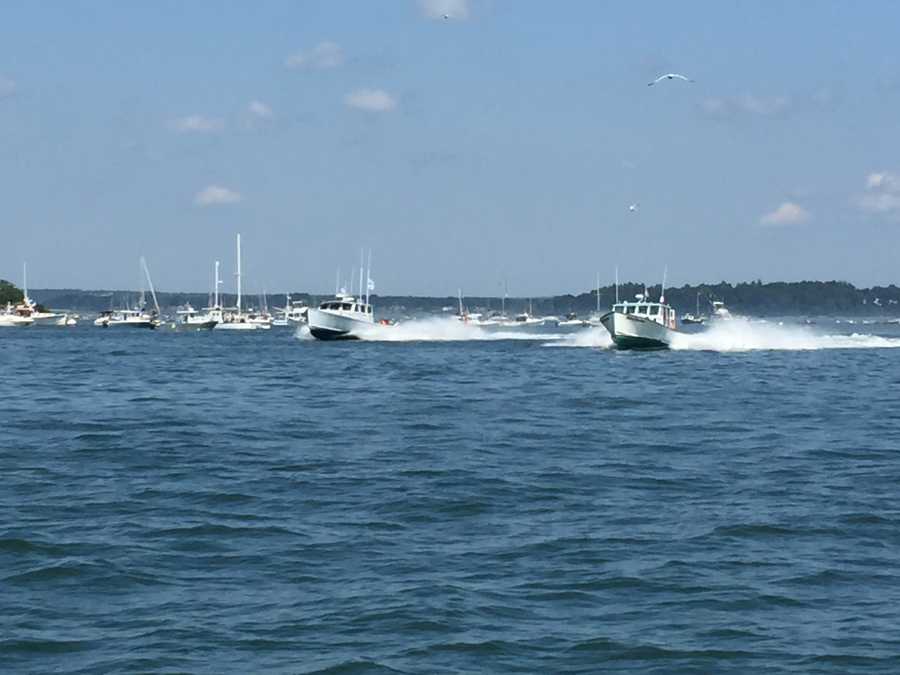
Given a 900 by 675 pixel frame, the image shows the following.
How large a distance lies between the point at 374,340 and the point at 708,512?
89501 mm

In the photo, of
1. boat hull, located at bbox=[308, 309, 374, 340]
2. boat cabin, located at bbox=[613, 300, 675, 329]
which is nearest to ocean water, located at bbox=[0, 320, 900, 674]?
boat cabin, located at bbox=[613, 300, 675, 329]

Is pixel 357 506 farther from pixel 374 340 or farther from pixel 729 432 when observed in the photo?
pixel 374 340

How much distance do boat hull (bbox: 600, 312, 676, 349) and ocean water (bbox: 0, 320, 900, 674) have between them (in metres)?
41.6

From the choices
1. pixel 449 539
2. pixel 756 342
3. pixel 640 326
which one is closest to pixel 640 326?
pixel 640 326

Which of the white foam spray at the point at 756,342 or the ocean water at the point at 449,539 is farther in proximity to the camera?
the white foam spray at the point at 756,342

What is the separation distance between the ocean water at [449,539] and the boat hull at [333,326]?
61.7 metres

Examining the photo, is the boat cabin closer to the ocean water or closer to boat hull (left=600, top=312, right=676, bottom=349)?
boat hull (left=600, top=312, right=676, bottom=349)

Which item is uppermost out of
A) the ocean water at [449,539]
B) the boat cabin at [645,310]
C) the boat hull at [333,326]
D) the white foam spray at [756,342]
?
the boat cabin at [645,310]

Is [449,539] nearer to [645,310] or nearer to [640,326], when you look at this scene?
[640,326]

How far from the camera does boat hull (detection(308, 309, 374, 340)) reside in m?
103

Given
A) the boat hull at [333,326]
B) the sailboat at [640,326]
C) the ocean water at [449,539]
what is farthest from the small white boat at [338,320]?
the ocean water at [449,539]

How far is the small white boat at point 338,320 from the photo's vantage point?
103m

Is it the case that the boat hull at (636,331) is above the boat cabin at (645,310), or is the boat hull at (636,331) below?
below

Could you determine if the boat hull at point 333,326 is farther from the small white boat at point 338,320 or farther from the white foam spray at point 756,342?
the white foam spray at point 756,342
